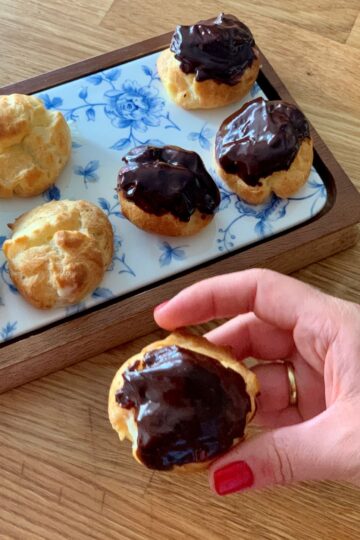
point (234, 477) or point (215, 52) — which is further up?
point (215, 52)

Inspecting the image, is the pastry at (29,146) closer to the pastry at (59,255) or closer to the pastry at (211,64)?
the pastry at (59,255)

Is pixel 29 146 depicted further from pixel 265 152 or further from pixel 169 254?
pixel 265 152

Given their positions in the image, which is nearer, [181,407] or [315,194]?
[181,407]

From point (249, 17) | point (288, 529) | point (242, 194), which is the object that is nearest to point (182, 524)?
point (288, 529)

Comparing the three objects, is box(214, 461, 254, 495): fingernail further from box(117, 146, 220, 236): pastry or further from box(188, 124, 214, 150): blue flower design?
box(188, 124, 214, 150): blue flower design

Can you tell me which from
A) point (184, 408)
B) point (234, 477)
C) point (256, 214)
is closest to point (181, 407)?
point (184, 408)

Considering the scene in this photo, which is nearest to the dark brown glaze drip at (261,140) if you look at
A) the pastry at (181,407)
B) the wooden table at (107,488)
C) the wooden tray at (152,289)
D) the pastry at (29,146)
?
the wooden tray at (152,289)

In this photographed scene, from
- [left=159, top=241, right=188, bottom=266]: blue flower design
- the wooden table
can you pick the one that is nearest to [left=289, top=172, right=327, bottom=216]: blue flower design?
the wooden table
